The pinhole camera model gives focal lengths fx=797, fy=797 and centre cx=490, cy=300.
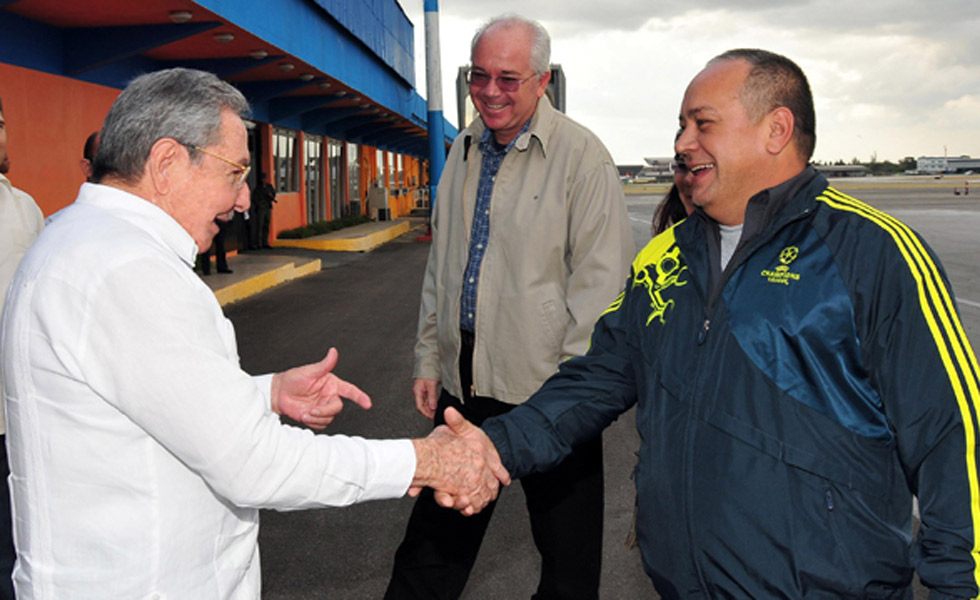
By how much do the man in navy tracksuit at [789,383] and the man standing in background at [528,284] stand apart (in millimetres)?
686

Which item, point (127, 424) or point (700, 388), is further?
point (700, 388)

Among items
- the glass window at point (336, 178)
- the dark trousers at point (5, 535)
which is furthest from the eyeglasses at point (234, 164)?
the glass window at point (336, 178)

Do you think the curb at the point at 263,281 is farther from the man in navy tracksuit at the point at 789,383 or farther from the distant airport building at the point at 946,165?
the distant airport building at the point at 946,165

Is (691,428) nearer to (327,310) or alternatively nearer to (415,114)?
(327,310)

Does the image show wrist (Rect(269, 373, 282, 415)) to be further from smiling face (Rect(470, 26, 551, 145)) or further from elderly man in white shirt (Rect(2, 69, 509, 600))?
smiling face (Rect(470, 26, 551, 145))

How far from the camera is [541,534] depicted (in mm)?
3002

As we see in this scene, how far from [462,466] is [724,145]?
118 cm

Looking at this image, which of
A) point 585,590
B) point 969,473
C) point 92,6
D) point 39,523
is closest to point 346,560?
point 585,590

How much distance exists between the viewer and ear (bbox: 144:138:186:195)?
184cm

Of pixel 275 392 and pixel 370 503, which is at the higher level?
pixel 275 392

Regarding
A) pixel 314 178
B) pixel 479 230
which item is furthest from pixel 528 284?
pixel 314 178

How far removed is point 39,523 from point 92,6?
991 cm

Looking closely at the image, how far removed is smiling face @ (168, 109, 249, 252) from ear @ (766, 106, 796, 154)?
136 cm

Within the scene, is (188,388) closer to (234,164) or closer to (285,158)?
(234,164)
